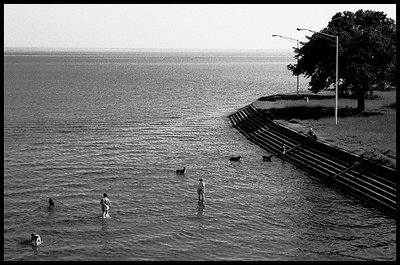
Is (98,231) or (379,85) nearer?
(98,231)

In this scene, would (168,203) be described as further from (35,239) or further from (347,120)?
(347,120)

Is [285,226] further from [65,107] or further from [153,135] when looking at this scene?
[65,107]

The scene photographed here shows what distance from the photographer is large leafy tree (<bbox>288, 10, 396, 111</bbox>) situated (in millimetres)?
57688

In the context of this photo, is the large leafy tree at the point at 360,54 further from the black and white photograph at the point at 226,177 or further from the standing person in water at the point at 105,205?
the standing person in water at the point at 105,205

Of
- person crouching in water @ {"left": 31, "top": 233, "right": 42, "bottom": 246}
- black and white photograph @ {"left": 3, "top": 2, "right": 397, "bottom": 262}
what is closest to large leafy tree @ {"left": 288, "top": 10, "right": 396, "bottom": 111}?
black and white photograph @ {"left": 3, "top": 2, "right": 397, "bottom": 262}

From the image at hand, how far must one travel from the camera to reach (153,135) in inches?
2339

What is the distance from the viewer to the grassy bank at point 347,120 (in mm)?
40469

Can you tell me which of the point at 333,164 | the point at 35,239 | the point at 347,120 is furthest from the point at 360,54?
the point at 35,239

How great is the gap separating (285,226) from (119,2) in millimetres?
15408

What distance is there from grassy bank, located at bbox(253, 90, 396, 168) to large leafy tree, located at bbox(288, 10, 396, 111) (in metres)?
3.44

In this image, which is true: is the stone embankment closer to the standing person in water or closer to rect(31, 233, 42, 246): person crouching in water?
the standing person in water

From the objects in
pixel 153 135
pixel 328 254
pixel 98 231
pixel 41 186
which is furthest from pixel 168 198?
pixel 153 135

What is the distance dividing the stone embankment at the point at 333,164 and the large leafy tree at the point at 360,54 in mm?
10053

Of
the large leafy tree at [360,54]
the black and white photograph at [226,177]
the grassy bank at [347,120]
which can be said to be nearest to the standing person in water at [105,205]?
the black and white photograph at [226,177]
